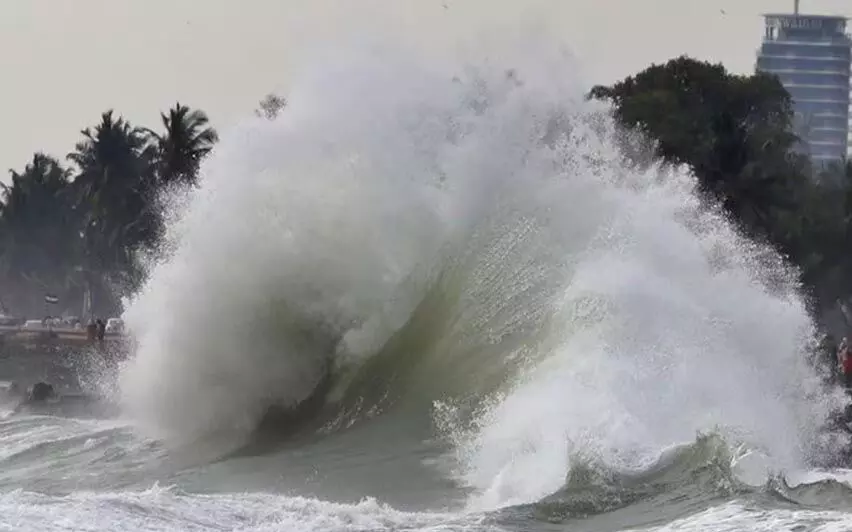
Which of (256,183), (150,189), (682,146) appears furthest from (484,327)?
(150,189)

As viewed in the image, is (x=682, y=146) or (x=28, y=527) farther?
(x=682, y=146)

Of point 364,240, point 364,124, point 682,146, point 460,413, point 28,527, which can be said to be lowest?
point 28,527

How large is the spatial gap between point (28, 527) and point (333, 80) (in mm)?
14236

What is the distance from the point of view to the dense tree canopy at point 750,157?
2313 inches

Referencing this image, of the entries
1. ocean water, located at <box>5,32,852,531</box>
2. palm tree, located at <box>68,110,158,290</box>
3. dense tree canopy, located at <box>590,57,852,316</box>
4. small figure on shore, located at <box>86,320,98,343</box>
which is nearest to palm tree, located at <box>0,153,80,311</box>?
palm tree, located at <box>68,110,158,290</box>

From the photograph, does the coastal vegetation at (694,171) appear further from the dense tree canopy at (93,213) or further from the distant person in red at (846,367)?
the distant person in red at (846,367)

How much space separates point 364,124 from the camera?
2605 cm

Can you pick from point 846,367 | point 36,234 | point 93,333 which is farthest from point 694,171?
point 36,234

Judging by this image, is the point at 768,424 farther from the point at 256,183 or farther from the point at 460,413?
the point at 256,183

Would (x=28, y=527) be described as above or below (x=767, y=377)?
below

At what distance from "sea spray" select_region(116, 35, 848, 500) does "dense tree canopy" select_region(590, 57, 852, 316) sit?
24.0 metres

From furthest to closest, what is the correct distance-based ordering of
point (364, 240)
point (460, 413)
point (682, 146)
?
1. point (682, 146)
2. point (364, 240)
3. point (460, 413)

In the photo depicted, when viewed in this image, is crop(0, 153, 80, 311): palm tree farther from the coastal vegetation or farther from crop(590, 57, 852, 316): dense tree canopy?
crop(590, 57, 852, 316): dense tree canopy

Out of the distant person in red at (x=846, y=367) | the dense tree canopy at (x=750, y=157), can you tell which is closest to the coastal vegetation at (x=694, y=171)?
the dense tree canopy at (x=750, y=157)
